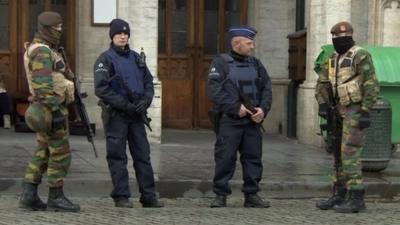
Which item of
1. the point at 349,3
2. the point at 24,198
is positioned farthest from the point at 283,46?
the point at 24,198

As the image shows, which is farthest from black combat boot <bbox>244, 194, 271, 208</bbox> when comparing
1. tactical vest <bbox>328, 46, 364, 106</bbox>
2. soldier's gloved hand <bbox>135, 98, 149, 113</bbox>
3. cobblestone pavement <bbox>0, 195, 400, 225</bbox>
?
soldier's gloved hand <bbox>135, 98, 149, 113</bbox>

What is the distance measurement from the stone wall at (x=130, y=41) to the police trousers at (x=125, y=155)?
5551 mm

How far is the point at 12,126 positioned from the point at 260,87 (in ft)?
27.5

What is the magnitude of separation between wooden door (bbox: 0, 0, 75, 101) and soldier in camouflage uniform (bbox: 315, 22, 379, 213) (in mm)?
8803

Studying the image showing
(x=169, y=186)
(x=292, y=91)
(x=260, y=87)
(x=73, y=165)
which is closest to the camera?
→ (x=260, y=87)

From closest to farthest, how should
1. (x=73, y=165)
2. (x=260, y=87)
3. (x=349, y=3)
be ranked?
(x=260, y=87)
(x=73, y=165)
(x=349, y=3)

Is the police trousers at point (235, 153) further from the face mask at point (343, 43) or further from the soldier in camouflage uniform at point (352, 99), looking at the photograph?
the face mask at point (343, 43)

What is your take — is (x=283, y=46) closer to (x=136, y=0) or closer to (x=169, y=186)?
(x=136, y=0)

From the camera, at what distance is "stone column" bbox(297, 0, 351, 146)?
1477cm

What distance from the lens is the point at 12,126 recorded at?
16.8 m

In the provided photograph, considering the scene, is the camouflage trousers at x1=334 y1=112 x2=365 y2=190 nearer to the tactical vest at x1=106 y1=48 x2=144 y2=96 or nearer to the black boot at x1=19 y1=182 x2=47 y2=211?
the tactical vest at x1=106 y1=48 x2=144 y2=96

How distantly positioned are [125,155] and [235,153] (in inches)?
44.1

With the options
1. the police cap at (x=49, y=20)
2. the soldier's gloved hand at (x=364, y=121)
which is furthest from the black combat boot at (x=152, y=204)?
the soldier's gloved hand at (x=364, y=121)

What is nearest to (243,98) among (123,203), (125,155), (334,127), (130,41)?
(334,127)
